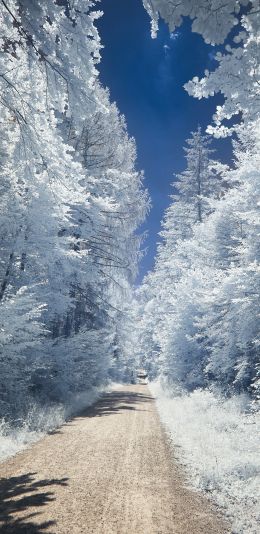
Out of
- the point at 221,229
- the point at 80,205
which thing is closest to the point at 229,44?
the point at 80,205

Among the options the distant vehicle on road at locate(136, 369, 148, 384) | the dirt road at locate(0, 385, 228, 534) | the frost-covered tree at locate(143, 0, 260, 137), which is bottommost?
the dirt road at locate(0, 385, 228, 534)

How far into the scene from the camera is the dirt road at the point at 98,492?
4.64m

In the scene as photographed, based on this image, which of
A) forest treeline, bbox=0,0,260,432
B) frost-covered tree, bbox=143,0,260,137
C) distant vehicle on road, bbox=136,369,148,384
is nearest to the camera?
frost-covered tree, bbox=143,0,260,137

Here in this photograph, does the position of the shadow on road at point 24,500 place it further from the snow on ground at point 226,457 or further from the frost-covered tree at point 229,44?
the frost-covered tree at point 229,44

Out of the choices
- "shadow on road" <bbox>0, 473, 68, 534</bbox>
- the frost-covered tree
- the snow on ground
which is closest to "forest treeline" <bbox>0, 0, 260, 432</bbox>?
the frost-covered tree

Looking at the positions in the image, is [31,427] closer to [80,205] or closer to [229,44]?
[80,205]

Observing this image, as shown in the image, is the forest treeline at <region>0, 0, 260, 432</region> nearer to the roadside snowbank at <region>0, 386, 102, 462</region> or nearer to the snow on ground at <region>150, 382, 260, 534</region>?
the roadside snowbank at <region>0, 386, 102, 462</region>

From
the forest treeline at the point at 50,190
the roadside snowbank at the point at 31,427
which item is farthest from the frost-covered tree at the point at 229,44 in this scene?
the roadside snowbank at the point at 31,427

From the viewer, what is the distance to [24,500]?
5219 mm

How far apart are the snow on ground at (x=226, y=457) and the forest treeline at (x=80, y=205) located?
230 centimetres

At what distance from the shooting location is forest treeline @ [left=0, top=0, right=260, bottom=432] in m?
5.18

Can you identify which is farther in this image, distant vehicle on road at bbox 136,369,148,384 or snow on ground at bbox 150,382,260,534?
distant vehicle on road at bbox 136,369,148,384

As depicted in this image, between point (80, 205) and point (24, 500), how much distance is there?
37.7 feet

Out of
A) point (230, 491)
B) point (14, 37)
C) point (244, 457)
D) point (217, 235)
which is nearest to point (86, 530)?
point (230, 491)
